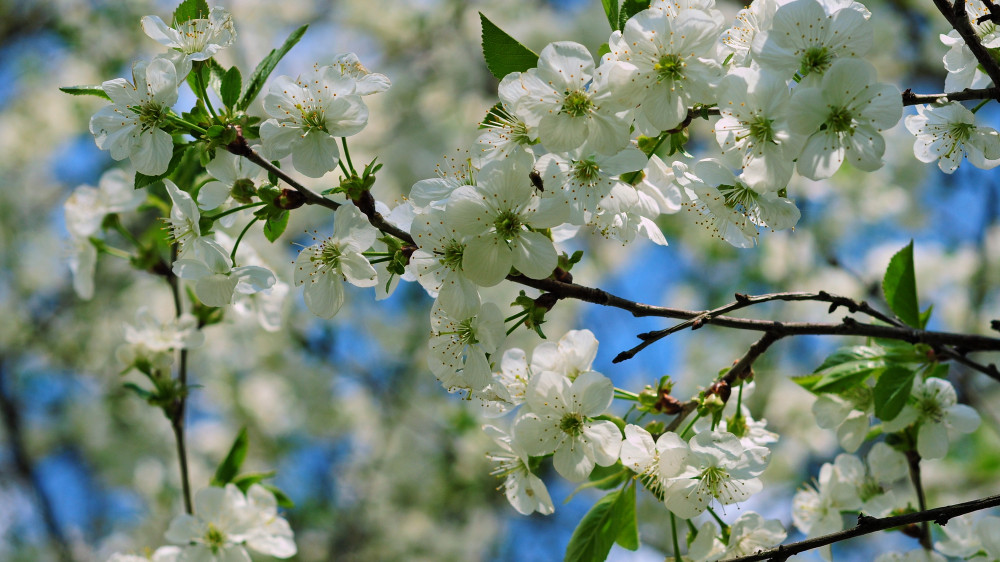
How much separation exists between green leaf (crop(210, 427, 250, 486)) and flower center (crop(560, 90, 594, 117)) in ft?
3.53

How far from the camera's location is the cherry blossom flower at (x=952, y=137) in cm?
123

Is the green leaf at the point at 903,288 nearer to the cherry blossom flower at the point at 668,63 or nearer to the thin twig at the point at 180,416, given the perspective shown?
the cherry blossom flower at the point at 668,63

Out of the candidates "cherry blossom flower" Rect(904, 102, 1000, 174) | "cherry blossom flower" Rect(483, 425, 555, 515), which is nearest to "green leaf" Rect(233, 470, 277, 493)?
"cherry blossom flower" Rect(483, 425, 555, 515)

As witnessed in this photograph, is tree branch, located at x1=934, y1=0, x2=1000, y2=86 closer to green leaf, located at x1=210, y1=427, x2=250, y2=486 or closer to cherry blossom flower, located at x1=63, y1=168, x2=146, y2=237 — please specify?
green leaf, located at x1=210, y1=427, x2=250, y2=486

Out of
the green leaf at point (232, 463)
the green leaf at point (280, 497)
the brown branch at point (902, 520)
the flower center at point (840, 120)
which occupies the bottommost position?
the green leaf at point (280, 497)

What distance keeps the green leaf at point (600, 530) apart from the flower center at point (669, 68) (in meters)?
0.69

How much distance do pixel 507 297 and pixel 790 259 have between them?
1916 mm

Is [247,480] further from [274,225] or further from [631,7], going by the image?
[631,7]

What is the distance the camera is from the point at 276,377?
19.3 feet

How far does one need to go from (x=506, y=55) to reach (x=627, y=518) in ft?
2.61

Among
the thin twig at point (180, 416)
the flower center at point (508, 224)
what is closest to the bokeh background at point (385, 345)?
the thin twig at point (180, 416)

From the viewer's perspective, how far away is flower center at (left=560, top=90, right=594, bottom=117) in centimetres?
111

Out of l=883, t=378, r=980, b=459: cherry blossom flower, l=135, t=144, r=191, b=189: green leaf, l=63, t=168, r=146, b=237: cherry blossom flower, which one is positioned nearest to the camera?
l=135, t=144, r=191, b=189: green leaf

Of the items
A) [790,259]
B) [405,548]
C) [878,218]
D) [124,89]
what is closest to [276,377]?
[405,548]
